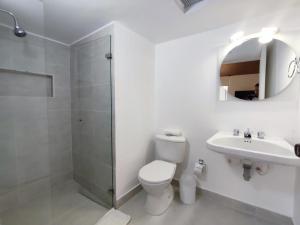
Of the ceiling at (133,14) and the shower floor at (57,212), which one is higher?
the ceiling at (133,14)

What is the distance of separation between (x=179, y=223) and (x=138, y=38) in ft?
7.00

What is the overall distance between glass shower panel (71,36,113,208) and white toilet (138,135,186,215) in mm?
449

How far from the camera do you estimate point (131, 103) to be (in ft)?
6.39

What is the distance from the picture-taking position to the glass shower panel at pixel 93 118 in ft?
5.90

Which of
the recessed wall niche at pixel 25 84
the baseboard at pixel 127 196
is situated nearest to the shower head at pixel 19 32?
the recessed wall niche at pixel 25 84

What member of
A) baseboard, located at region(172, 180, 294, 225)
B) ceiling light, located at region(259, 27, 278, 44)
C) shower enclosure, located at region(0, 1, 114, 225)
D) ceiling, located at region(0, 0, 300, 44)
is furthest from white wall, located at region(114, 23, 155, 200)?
ceiling light, located at region(259, 27, 278, 44)

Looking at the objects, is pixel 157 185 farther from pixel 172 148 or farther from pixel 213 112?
pixel 213 112

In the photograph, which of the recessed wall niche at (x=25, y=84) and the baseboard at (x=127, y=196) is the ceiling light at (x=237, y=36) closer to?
the baseboard at (x=127, y=196)

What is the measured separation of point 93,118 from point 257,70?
1.92 meters

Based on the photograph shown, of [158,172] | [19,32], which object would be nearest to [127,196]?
[158,172]

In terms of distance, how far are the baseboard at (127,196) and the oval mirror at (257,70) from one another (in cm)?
156

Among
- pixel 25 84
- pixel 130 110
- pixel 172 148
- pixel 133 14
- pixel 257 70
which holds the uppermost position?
pixel 133 14

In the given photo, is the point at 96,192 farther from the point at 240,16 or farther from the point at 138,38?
the point at 240,16

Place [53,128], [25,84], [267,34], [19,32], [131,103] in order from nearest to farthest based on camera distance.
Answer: [267,34] < [19,32] < [25,84] < [131,103] < [53,128]
